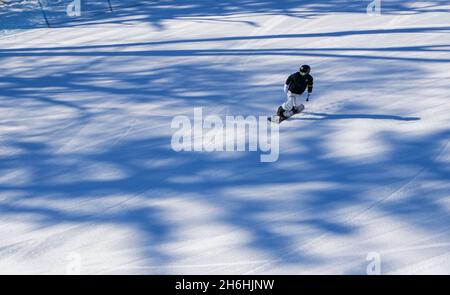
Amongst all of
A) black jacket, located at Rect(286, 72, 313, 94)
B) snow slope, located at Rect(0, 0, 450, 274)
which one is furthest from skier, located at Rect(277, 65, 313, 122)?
snow slope, located at Rect(0, 0, 450, 274)

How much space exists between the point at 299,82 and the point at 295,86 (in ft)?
0.34

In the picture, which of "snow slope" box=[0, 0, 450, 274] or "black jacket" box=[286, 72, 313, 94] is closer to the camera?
"snow slope" box=[0, 0, 450, 274]

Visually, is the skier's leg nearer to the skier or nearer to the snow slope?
the skier

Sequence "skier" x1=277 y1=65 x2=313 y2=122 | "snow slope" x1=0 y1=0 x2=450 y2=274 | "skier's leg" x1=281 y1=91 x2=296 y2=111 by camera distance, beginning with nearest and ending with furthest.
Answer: "snow slope" x1=0 y1=0 x2=450 y2=274
"skier" x1=277 y1=65 x2=313 y2=122
"skier's leg" x1=281 y1=91 x2=296 y2=111

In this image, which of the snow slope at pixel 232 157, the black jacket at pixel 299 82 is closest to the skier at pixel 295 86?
the black jacket at pixel 299 82

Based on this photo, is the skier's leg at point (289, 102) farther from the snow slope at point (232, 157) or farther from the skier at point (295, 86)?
the snow slope at point (232, 157)

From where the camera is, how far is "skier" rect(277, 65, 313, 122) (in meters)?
8.17

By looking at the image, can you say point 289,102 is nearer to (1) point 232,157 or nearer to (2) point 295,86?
(2) point 295,86

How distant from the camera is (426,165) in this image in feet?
22.6

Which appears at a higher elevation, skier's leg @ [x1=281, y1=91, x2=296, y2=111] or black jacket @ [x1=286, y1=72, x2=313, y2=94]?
black jacket @ [x1=286, y1=72, x2=313, y2=94]

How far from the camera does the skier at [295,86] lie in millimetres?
8172

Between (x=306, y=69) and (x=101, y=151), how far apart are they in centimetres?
408
